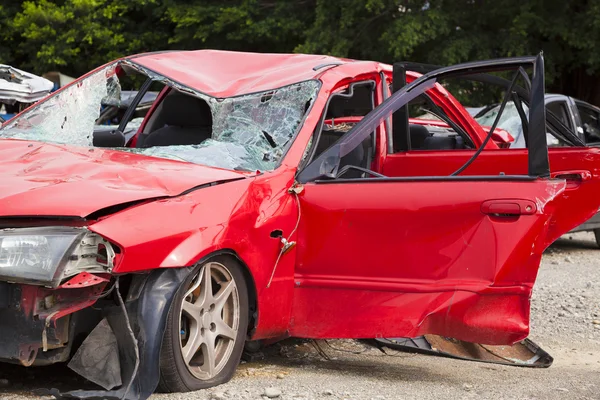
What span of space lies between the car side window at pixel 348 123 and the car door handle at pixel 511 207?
844 mm

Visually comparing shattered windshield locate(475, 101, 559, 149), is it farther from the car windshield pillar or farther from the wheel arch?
the wheel arch

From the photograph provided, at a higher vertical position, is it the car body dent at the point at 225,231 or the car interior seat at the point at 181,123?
the car interior seat at the point at 181,123

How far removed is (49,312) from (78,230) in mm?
333

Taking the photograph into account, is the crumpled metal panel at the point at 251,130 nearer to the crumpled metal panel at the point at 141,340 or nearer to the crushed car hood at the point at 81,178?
the crushed car hood at the point at 81,178

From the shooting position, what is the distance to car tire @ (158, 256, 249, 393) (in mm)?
4094

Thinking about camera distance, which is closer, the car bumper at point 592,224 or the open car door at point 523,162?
the open car door at point 523,162

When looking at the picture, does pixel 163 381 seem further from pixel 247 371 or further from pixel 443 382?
pixel 443 382

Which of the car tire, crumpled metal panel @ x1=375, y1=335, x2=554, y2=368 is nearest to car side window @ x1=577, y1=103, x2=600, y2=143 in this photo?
crumpled metal panel @ x1=375, y1=335, x2=554, y2=368

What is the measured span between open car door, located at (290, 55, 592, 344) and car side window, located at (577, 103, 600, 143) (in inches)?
285

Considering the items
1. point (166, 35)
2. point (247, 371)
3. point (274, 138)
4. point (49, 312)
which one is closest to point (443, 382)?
point (247, 371)

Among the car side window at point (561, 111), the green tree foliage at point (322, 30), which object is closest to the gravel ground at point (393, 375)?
the car side window at point (561, 111)

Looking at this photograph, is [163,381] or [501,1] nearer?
[163,381]

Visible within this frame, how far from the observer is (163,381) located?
4141 mm

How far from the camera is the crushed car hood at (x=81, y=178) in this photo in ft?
12.7
